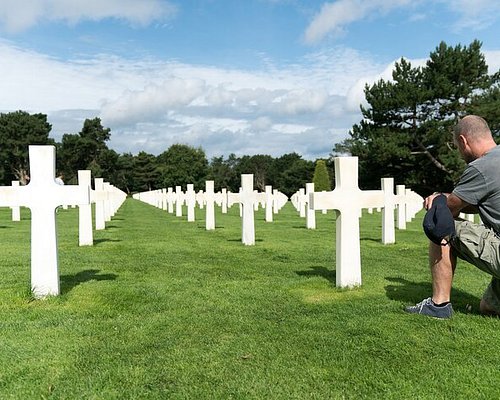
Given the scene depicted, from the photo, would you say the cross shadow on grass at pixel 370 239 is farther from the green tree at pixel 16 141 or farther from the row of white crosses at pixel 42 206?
the green tree at pixel 16 141

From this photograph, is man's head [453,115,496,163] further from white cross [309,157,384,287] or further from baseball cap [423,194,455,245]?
white cross [309,157,384,287]

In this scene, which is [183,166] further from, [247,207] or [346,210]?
[346,210]

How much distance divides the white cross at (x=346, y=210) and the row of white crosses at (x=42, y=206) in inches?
113

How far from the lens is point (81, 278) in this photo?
23.2 ft

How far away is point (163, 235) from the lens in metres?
13.8

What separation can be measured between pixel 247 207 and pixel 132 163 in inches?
3704

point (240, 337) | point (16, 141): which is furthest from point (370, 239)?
point (16, 141)

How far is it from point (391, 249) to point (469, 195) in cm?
625

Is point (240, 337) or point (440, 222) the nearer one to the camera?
point (240, 337)

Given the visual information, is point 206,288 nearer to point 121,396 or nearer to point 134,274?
point 134,274

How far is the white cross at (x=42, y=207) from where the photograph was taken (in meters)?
5.77

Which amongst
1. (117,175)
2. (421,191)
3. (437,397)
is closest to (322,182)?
(421,191)

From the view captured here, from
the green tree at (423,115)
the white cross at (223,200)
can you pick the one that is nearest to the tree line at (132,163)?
the green tree at (423,115)

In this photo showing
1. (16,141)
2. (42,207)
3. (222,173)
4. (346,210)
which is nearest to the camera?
(42,207)
